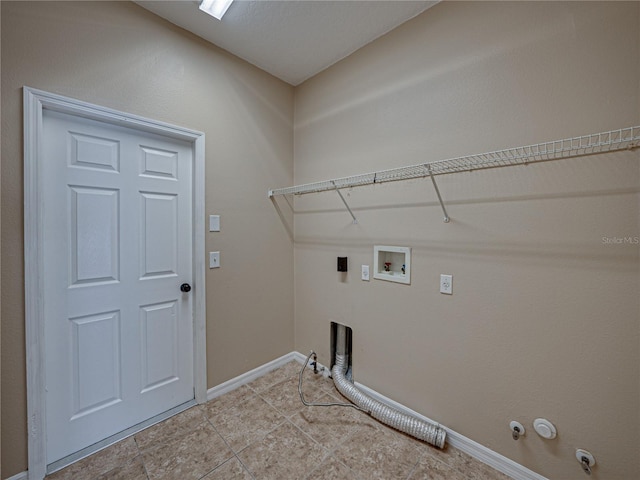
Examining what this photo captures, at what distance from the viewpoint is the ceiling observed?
5.32 ft

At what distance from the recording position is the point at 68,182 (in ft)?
4.77

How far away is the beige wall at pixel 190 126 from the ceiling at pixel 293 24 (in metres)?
0.12

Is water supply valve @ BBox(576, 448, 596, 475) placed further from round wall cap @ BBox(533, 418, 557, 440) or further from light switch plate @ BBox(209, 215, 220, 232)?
light switch plate @ BBox(209, 215, 220, 232)

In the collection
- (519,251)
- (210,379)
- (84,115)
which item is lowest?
(210,379)

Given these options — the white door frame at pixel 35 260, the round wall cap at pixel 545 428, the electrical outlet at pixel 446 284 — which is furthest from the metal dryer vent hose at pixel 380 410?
the white door frame at pixel 35 260

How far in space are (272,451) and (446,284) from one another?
1.46 metres

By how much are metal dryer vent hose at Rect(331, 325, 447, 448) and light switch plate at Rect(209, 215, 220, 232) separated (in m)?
1.32

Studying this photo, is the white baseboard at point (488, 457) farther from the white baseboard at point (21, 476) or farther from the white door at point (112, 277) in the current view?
the white baseboard at point (21, 476)

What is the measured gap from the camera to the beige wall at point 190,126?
1276 mm

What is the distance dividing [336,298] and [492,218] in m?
1.30

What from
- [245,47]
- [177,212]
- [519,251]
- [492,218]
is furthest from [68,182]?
[519,251]

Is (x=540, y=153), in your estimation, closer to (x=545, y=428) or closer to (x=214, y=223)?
(x=545, y=428)

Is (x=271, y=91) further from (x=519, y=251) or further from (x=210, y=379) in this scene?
(x=210, y=379)

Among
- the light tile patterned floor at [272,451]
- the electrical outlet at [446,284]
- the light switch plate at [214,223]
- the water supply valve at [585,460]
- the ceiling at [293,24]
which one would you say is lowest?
the light tile patterned floor at [272,451]
